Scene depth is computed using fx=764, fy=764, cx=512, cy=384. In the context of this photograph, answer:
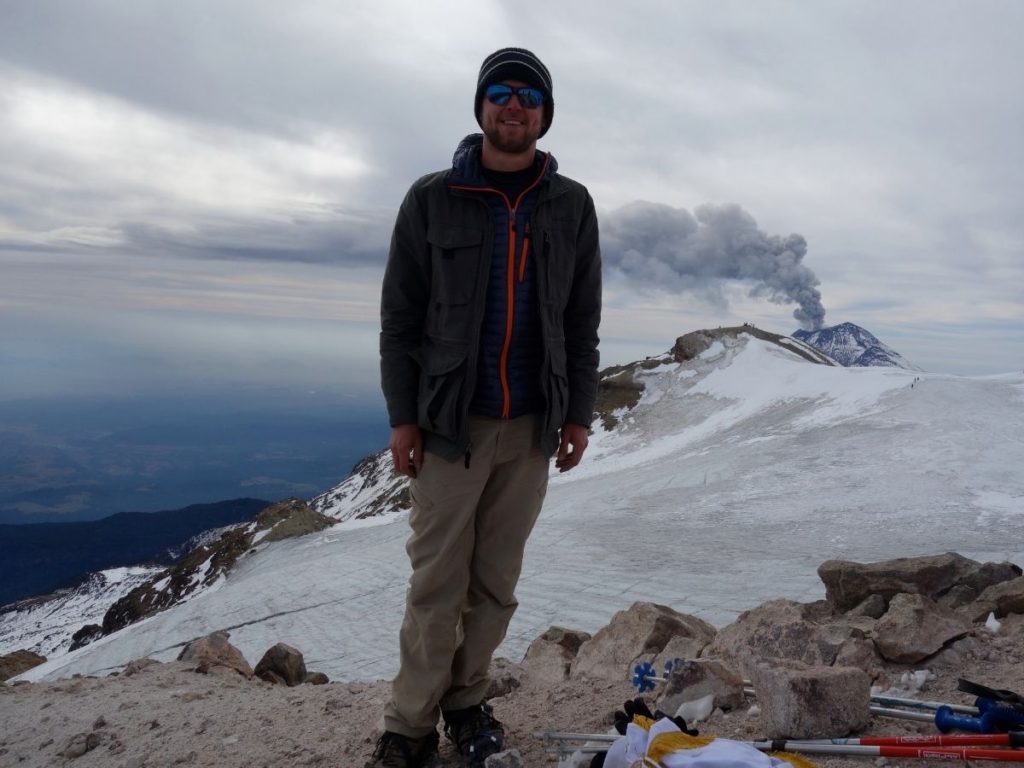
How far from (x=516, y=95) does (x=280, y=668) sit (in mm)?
6602

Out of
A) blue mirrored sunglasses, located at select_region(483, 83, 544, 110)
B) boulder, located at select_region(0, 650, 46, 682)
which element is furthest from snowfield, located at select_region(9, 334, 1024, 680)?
blue mirrored sunglasses, located at select_region(483, 83, 544, 110)

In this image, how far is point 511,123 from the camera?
371 cm

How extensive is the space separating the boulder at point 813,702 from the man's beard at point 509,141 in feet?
9.48

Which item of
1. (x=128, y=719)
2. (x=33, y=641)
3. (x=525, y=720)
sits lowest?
(x=33, y=641)

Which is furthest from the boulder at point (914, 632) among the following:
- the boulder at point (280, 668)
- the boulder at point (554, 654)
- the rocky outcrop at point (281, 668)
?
the boulder at point (280, 668)

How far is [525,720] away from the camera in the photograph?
4.86m

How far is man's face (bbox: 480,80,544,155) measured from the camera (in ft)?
12.1

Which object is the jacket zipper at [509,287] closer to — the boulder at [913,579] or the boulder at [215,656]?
the boulder at [913,579]

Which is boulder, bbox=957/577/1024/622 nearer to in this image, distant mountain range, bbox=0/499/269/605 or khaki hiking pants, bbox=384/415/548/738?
khaki hiking pants, bbox=384/415/548/738

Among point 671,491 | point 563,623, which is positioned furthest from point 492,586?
point 671,491

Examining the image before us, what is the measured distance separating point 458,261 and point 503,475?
1134mm

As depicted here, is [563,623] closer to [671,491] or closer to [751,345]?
[671,491]

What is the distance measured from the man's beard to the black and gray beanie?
0.12 m

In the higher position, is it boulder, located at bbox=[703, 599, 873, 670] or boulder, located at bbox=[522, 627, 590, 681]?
boulder, located at bbox=[703, 599, 873, 670]
